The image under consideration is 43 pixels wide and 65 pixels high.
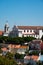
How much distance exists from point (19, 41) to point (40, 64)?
831 centimetres

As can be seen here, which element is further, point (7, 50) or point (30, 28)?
point (30, 28)

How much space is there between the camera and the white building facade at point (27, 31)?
33.2 meters

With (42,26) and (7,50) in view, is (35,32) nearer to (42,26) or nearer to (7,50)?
(42,26)

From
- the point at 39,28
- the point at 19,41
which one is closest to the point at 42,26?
the point at 39,28

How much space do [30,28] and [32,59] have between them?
12668 millimetres

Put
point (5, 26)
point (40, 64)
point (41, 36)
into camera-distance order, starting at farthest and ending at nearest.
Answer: point (5, 26) < point (41, 36) < point (40, 64)

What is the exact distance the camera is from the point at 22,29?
33312 millimetres

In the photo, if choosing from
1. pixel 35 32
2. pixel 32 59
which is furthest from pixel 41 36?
pixel 32 59

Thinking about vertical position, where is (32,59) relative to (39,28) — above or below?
below

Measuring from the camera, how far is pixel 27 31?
111 feet

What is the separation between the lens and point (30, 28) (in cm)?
3419

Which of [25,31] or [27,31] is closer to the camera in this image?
[25,31]

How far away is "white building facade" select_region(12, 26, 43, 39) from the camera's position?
33150 millimetres

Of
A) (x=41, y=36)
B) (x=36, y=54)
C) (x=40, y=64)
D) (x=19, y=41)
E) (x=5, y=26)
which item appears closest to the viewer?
(x=40, y=64)
